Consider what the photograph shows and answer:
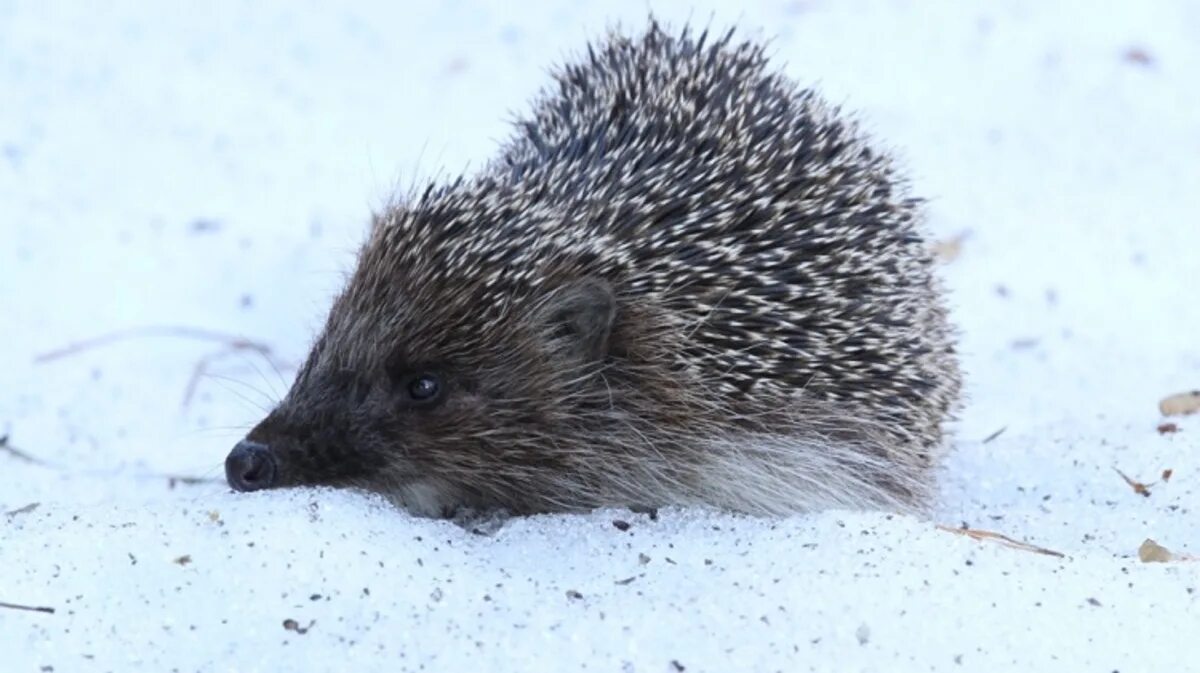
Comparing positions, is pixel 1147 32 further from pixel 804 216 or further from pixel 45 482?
pixel 45 482

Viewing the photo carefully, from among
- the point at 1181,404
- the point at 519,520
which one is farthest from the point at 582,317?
the point at 1181,404

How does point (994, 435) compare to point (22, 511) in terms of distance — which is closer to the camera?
point (22, 511)

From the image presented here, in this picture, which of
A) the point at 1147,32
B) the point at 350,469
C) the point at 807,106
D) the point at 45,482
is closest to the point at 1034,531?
the point at 807,106

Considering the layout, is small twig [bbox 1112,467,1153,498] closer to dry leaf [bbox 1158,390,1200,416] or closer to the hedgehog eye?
dry leaf [bbox 1158,390,1200,416]

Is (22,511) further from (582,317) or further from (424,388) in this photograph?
(582,317)

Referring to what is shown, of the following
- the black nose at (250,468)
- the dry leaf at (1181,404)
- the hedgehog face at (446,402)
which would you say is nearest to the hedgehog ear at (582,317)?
the hedgehog face at (446,402)

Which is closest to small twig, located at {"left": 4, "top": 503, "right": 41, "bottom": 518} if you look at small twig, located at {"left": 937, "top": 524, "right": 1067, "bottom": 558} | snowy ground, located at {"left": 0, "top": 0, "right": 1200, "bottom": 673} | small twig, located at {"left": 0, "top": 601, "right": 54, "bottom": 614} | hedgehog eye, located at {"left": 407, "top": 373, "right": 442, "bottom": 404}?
snowy ground, located at {"left": 0, "top": 0, "right": 1200, "bottom": 673}
